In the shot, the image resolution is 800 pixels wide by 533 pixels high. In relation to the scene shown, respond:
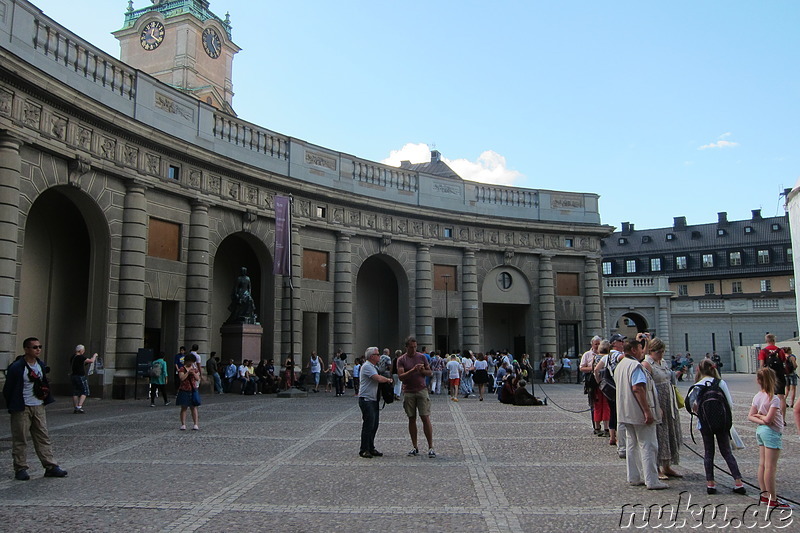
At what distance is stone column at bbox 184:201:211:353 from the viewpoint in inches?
1005

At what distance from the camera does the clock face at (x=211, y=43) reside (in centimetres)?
6038

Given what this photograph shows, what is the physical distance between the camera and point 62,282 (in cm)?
2350

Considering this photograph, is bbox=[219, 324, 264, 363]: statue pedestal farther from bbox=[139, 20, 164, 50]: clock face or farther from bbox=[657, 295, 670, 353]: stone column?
bbox=[139, 20, 164, 50]: clock face

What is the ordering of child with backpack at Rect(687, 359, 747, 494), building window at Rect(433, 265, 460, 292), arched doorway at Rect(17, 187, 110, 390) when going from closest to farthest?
child with backpack at Rect(687, 359, 747, 494) < arched doorway at Rect(17, 187, 110, 390) < building window at Rect(433, 265, 460, 292)

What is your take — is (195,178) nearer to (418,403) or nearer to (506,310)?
(418,403)

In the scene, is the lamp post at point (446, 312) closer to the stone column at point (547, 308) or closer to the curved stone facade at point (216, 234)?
the curved stone facade at point (216, 234)

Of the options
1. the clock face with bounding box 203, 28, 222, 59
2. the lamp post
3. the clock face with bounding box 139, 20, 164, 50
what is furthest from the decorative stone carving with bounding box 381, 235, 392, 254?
the clock face with bounding box 139, 20, 164, 50

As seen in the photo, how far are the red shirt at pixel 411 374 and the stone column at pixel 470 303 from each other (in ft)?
81.1

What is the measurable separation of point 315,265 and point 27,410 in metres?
22.1

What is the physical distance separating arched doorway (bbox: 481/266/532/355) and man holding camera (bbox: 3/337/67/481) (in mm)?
29162

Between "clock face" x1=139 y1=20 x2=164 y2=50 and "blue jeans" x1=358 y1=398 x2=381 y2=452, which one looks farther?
"clock face" x1=139 y1=20 x2=164 y2=50

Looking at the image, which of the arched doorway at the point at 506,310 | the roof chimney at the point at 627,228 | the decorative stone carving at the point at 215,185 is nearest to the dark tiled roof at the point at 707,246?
the roof chimney at the point at 627,228

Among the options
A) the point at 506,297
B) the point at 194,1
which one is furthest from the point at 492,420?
the point at 194,1

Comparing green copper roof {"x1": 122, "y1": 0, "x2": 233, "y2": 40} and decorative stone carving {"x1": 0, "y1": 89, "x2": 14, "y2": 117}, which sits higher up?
green copper roof {"x1": 122, "y1": 0, "x2": 233, "y2": 40}
